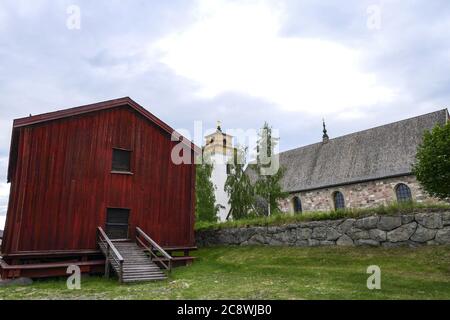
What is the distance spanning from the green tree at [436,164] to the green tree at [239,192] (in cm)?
1425

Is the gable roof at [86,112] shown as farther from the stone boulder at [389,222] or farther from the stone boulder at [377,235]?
the stone boulder at [389,222]

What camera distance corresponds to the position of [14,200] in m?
13.5

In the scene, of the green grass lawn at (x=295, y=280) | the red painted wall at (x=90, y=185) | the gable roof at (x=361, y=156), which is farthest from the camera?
the gable roof at (x=361, y=156)

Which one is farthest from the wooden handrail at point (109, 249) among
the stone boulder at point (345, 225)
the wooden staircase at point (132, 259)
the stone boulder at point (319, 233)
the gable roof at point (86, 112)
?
the stone boulder at point (345, 225)

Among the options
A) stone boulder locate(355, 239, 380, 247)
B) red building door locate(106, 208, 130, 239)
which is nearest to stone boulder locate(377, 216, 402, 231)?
stone boulder locate(355, 239, 380, 247)

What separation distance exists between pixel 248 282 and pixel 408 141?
874 inches

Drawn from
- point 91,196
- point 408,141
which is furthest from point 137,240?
point 408,141

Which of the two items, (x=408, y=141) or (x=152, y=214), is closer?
(x=152, y=214)

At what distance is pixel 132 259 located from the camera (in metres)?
13.5

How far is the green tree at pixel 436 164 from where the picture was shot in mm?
11461

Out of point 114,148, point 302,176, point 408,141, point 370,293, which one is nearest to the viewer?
point 370,293

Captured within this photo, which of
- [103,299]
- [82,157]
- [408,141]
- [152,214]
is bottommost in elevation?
[103,299]

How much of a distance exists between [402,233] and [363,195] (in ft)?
47.9

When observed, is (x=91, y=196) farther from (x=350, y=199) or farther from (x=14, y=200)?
(x=350, y=199)
